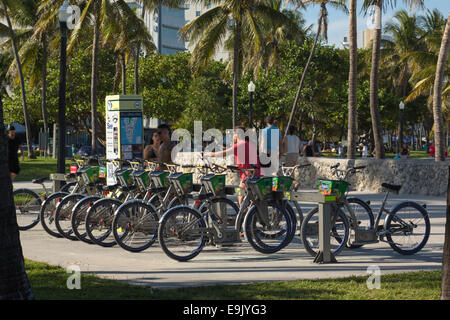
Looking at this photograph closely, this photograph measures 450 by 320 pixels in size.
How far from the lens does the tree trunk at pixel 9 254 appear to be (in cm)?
554

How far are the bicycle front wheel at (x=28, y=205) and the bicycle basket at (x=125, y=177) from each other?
7.87ft

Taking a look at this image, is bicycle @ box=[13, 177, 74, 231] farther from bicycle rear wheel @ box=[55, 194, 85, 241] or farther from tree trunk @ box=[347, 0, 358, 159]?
tree trunk @ box=[347, 0, 358, 159]

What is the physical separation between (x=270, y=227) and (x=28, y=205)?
205 inches

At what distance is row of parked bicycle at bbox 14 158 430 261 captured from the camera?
9.10m

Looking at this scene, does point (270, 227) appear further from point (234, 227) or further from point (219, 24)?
point (219, 24)

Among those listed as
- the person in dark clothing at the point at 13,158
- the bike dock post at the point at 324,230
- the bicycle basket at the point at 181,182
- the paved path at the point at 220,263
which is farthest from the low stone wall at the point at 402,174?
the bike dock post at the point at 324,230

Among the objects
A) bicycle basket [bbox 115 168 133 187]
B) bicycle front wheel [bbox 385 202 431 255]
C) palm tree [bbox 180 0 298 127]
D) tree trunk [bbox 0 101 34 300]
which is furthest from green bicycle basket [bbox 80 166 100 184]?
palm tree [bbox 180 0 298 127]

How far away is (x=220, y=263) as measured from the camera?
884 centimetres

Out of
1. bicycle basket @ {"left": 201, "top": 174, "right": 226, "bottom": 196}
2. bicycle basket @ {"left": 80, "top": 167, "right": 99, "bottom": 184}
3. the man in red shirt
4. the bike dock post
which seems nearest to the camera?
the bike dock post

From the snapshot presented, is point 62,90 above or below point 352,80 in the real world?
below

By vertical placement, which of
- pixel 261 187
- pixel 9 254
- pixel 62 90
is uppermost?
pixel 62 90

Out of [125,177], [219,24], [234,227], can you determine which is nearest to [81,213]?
[125,177]

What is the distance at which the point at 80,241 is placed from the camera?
10.9 m

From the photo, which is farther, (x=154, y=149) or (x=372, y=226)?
(x=154, y=149)
